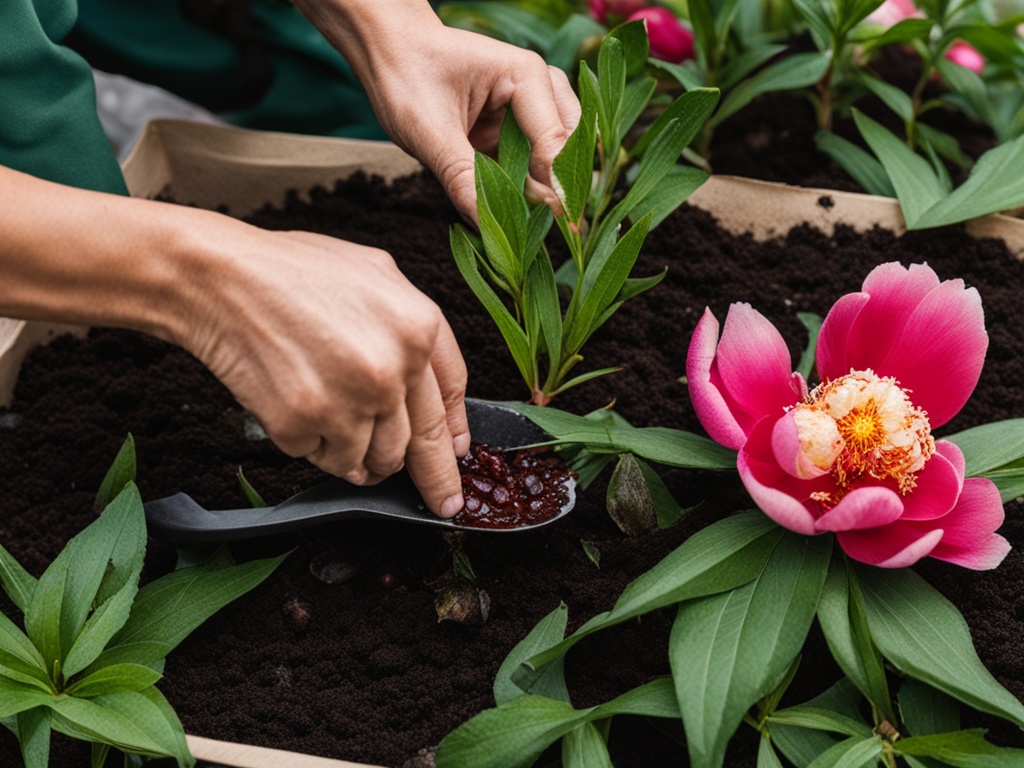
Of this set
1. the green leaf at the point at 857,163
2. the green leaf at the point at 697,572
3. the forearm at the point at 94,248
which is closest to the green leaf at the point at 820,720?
the green leaf at the point at 697,572

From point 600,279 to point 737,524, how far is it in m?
0.27

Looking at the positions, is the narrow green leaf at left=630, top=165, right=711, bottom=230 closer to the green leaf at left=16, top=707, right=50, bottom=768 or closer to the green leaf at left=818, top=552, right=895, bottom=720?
the green leaf at left=818, top=552, right=895, bottom=720

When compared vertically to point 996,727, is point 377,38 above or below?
above

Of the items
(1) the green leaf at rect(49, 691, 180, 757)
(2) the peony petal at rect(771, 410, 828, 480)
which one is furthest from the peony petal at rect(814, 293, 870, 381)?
(1) the green leaf at rect(49, 691, 180, 757)

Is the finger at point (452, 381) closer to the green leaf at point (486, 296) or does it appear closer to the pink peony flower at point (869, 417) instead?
the green leaf at point (486, 296)

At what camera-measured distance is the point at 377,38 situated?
110 centimetres

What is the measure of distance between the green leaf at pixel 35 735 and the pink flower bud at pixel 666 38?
3.97 feet

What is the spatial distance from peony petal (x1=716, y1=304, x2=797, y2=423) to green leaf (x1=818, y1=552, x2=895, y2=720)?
16 cm

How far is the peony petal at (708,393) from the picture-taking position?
2.54ft

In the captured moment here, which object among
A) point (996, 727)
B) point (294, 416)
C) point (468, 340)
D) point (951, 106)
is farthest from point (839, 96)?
point (294, 416)

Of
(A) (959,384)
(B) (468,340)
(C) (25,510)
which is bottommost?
(C) (25,510)

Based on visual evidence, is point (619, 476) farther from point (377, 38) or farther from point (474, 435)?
point (377, 38)

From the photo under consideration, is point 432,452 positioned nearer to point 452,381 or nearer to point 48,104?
point 452,381

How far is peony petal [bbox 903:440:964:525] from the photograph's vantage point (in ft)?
2.51
